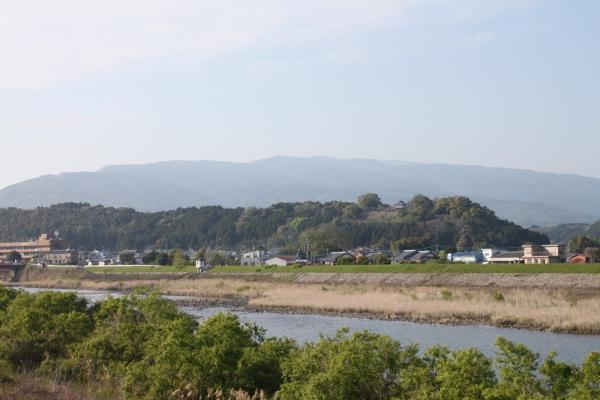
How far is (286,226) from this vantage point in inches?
5094

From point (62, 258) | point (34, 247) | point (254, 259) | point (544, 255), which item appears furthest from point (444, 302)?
point (34, 247)

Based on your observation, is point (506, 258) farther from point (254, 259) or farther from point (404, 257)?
point (254, 259)

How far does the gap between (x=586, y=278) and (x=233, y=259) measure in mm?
57063

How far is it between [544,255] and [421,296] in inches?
1106

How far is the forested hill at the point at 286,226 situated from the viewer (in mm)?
103312

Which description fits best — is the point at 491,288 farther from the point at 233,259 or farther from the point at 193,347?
the point at 233,259

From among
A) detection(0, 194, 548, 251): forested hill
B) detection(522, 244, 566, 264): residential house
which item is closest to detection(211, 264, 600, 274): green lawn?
detection(522, 244, 566, 264): residential house

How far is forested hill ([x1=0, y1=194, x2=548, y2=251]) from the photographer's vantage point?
339 feet

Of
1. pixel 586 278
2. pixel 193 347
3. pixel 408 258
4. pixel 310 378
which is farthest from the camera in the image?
pixel 408 258

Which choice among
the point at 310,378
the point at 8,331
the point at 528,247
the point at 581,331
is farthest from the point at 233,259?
the point at 310,378

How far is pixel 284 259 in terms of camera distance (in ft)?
273

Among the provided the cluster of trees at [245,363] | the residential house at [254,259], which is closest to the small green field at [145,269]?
the residential house at [254,259]

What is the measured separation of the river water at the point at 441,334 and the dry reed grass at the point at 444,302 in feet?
4.67

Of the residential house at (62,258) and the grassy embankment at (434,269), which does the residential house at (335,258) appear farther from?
the residential house at (62,258)
